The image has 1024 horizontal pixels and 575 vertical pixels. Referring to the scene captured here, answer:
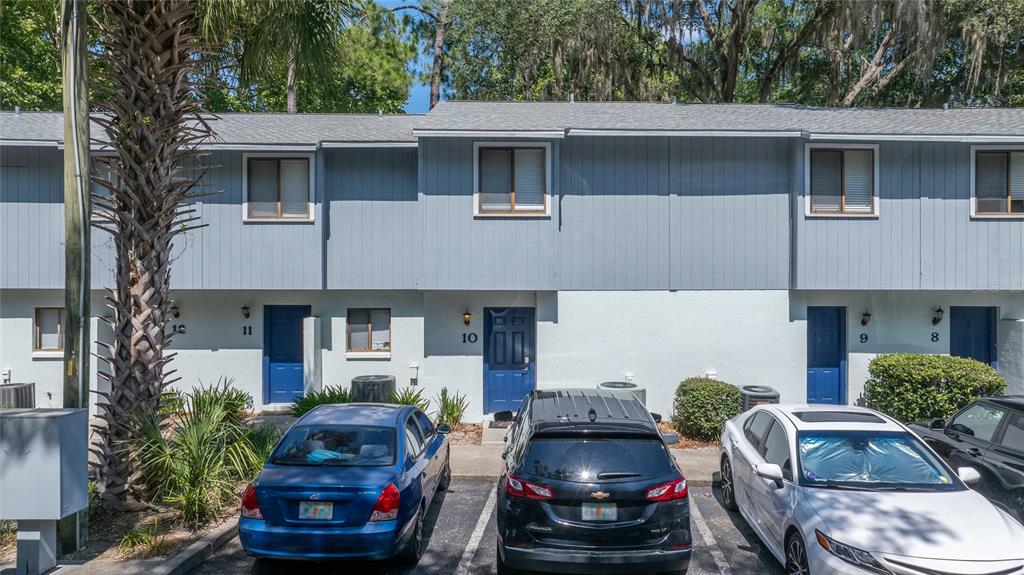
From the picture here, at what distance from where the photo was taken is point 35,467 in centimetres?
584

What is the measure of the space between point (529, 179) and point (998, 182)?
9.53 meters

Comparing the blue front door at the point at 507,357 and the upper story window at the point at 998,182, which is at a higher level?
the upper story window at the point at 998,182

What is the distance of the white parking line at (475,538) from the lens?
6488 millimetres

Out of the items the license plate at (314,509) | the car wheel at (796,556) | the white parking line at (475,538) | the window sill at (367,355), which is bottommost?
the white parking line at (475,538)

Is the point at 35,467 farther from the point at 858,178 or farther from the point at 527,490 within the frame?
the point at 858,178

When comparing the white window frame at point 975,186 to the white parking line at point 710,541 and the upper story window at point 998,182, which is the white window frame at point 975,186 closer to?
the upper story window at point 998,182

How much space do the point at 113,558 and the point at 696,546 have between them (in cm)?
617

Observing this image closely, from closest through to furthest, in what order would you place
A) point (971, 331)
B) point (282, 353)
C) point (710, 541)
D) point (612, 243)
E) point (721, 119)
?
point (710, 541)
point (612, 243)
point (971, 331)
point (721, 119)
point (282, 353)

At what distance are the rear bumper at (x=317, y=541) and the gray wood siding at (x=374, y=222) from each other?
25.7 feet

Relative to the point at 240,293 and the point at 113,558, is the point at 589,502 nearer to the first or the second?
the point at 113,558

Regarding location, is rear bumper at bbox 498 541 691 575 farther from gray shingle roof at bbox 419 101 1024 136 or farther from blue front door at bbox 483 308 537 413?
gray shingle roof at bbox 419 101 1024 136

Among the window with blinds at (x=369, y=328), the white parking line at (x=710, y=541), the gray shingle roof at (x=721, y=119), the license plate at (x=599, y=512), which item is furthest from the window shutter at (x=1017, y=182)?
the window with blinds at (x=369, y=328)

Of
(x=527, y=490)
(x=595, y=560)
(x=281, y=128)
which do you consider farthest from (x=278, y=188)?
(x=595, y=560)

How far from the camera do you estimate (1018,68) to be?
66.2ft
